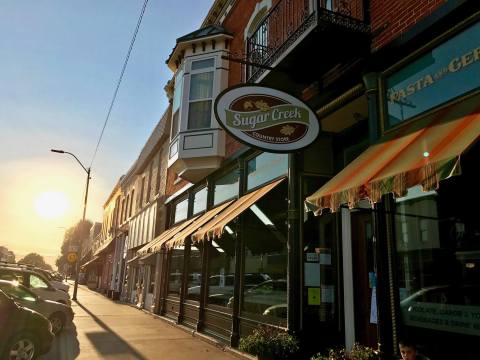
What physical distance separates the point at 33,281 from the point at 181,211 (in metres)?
5.63

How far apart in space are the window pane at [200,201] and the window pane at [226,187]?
0.82m

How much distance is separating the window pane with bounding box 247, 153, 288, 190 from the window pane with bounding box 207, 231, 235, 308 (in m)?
1.38

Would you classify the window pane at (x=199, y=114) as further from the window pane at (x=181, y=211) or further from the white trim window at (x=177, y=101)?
the window pane at (x=181, y=211)

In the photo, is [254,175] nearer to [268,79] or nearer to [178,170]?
[268,79]

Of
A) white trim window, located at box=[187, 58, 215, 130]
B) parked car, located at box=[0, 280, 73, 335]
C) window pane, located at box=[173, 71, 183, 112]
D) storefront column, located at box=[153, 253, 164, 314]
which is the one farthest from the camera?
storefront column, located at box=[153, 253, 164, 314]

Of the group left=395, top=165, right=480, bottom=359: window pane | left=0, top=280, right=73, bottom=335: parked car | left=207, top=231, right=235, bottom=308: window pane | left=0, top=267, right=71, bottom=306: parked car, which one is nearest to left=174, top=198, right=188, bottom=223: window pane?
left=207, top=231, right=235, bottom=308: window pane

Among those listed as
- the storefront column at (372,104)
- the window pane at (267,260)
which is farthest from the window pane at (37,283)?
the storefront column at (372,104)

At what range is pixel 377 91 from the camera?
6.24 m

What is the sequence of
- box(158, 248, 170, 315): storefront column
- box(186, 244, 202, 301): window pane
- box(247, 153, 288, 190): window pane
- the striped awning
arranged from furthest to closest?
box(158, 248, 170, 315): storefront column < box(186, 244, 202, 301): window pane < box(247, 153, 288, 190): window pane < the striped awning

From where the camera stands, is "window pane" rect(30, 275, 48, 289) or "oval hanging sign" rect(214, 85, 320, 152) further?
"window pane" rect(30, 275, 48, 289)

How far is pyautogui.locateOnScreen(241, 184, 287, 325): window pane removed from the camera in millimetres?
8148

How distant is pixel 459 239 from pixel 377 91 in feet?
7.69

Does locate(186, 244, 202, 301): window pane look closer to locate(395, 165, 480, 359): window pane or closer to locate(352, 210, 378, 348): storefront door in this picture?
locate(352, 210, 378, 348): storefront door

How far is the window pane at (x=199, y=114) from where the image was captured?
1303cm
